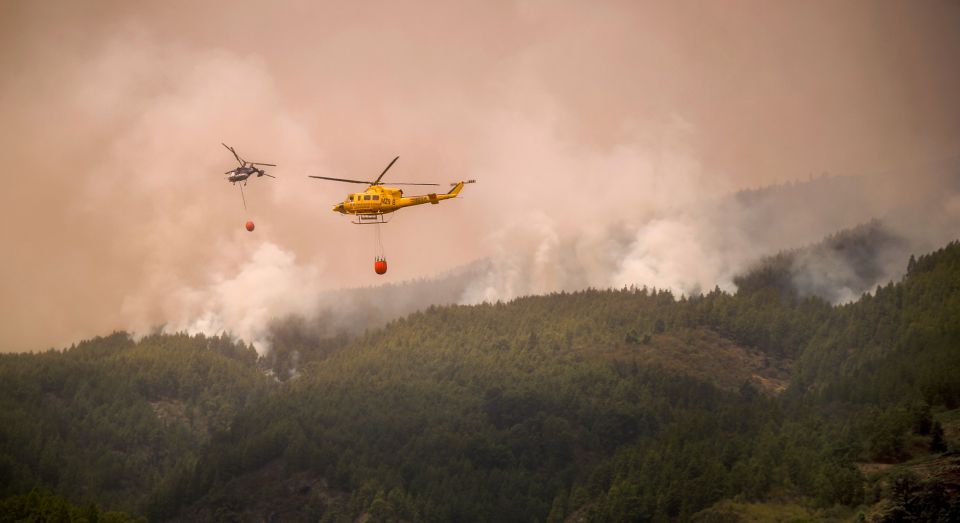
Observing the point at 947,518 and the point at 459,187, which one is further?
the point at 947,518

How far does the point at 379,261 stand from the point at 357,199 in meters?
14.5

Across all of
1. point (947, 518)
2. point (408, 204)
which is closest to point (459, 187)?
point (408, 204)

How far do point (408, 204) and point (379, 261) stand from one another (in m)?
15.1

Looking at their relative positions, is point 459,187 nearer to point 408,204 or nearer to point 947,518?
point 408,204

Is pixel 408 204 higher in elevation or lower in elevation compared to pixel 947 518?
higher

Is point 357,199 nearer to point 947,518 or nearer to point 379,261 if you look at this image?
point 379,261

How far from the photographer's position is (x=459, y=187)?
188 m

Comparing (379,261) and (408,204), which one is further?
(408,204)

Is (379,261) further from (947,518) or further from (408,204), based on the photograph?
(947,518)

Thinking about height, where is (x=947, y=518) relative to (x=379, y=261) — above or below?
below

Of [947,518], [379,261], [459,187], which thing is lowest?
[947,518]

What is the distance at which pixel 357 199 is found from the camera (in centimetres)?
18862

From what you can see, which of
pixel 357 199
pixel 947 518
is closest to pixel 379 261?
pixel 357 199

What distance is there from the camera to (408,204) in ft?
624
